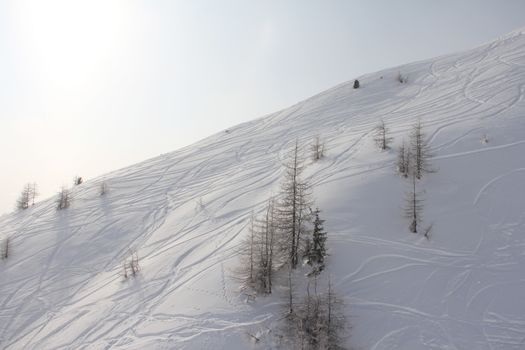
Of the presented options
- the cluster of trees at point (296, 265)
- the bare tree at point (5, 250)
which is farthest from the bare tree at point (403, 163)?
the bare tree at point (5, 250)

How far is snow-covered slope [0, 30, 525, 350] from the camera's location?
584 inches

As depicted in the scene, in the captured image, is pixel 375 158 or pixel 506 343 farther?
pixel 375 158

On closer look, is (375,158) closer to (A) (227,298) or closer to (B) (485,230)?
(B) (485,230)

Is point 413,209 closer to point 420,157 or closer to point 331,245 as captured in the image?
point 331,245

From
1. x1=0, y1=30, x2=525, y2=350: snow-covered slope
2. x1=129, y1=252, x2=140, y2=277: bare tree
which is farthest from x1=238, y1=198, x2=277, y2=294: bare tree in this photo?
x1=129, y1=252, x2=140, y2=277: bare tree

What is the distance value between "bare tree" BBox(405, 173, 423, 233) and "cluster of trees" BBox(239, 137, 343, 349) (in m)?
4.18

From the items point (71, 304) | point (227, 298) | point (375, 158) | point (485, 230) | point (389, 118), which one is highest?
point (389, 118)

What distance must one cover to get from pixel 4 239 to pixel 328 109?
104 feet

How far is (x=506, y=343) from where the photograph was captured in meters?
13.1

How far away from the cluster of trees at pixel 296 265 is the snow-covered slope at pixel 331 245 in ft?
2.17

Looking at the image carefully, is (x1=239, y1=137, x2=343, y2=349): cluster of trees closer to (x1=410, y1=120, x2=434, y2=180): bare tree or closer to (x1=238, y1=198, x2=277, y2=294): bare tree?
(x1=238, y1=198, x2=277, y2=294): bare tree

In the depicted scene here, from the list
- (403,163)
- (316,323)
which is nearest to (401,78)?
(403,163)

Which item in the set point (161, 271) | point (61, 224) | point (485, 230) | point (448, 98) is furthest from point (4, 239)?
point (448, 98)

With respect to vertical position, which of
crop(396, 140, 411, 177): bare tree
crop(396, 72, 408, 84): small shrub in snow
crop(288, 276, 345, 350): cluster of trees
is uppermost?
crop(396, 72, 408, 84): small shrub in snow
